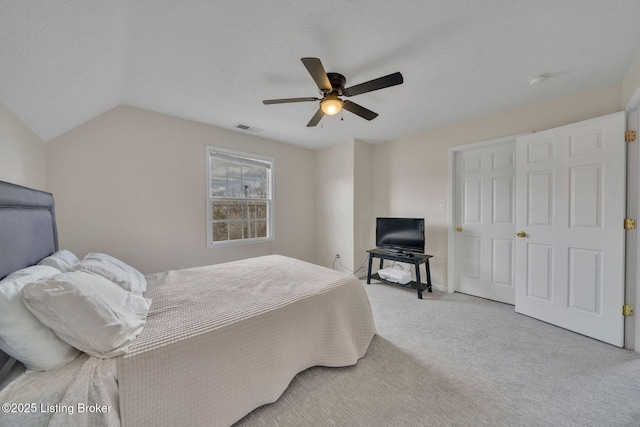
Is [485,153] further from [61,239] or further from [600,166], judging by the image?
[61,239]

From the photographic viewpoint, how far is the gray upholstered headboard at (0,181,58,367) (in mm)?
1161

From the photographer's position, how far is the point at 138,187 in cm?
285

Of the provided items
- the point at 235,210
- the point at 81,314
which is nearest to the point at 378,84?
the point at 81,314

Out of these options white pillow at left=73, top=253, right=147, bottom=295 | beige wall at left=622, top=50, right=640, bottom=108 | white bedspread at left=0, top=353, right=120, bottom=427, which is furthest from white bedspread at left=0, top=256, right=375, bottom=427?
beige wall at left=622, top=50, right=640, bottom=108

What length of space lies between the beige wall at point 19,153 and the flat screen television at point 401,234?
3975mm

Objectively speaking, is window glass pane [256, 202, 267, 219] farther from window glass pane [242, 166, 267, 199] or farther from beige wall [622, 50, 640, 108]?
beige wall [622, 50, 640, 108]

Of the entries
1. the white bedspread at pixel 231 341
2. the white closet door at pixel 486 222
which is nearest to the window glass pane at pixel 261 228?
the white bedspread at pixel 231 341

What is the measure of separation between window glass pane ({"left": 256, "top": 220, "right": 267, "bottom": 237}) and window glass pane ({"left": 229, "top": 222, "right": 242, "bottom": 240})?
316mm

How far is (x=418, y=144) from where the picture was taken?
12.5 feet

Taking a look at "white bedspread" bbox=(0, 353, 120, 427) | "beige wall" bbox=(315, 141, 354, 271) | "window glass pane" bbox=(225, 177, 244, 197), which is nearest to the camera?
"white bedspread" bbox=(0, 353, 120, 427)

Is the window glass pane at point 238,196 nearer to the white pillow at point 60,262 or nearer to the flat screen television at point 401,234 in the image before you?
the white pillow at point 60,262

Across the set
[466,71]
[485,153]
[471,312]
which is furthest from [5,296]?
[485,153]

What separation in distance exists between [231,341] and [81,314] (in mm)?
686

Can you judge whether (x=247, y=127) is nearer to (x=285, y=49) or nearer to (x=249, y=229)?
(x=249, y=229)
